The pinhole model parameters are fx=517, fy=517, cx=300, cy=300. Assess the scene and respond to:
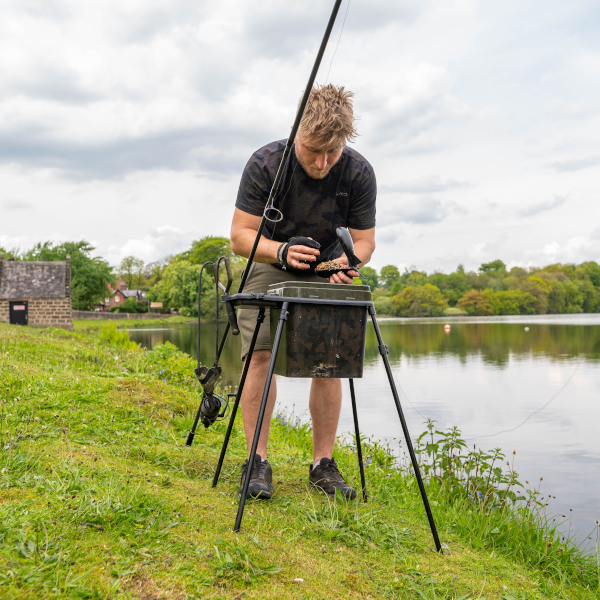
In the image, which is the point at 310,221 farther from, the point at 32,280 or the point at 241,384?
the point at 32,280

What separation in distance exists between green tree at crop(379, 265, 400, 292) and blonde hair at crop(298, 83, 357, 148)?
306 feet

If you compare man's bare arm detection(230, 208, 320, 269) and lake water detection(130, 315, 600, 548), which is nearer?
man's bare arm detection(230, 208, 320, 269)

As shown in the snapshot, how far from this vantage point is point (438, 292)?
7412cm

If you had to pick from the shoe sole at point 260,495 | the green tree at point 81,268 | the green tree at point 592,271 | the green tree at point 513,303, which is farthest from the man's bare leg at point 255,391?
the green tree at point 592,271

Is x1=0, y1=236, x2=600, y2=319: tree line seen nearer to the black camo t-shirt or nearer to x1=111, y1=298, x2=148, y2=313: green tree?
x1=111, y1=298, x2=148, y2=313: green tree

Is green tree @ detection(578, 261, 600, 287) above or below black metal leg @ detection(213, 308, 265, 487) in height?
above

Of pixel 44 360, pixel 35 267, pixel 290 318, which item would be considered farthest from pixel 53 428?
pixel 35 267

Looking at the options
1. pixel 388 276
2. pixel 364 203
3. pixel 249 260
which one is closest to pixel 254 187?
pixel 249 260

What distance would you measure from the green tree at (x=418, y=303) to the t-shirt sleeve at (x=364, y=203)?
68204 millimetres

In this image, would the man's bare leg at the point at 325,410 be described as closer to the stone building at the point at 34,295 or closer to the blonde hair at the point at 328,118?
the blonde hair at the point at 328,118

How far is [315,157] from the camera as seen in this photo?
2.66 meters

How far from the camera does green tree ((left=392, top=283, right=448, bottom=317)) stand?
69750 millimetres

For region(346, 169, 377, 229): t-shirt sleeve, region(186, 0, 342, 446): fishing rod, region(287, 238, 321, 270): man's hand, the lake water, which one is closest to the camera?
region(186, 0, 342, 446): fishing rod

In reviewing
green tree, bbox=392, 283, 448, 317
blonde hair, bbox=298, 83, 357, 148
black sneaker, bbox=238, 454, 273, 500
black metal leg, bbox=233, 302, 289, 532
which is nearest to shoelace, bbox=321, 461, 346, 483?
black sneaker, bbox=238, 454, 273, 500
